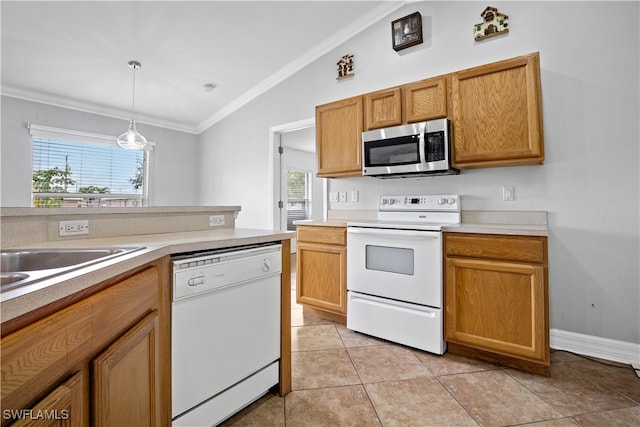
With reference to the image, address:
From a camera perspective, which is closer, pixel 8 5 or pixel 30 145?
pixel 8 5

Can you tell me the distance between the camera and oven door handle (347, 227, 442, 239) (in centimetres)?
205

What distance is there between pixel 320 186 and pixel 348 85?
3.69m

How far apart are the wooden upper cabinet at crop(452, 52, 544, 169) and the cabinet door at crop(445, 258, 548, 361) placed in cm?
76

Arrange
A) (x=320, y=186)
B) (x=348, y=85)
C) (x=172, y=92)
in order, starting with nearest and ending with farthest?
(x=348, y=85)
(x=172, y=92)
(x=320, y=186)

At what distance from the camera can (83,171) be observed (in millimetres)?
4414

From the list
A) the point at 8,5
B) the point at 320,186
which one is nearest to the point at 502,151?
the point at 8,5

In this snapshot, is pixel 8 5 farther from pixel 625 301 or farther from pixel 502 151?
pixel 625 301

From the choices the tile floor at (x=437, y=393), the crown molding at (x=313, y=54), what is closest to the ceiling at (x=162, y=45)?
the crown molding at (x=313, y=54)

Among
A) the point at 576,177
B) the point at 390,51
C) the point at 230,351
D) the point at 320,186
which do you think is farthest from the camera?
the point at 320,186

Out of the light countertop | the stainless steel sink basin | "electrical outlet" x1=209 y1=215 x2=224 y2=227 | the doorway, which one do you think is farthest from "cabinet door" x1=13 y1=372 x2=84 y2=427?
the doorway

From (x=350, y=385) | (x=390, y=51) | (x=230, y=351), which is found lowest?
(x=350, y=385)

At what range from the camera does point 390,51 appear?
2.96m

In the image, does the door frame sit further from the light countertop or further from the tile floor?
the light countertop

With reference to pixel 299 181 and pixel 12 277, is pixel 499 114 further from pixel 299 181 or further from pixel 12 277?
pixel 299 181
